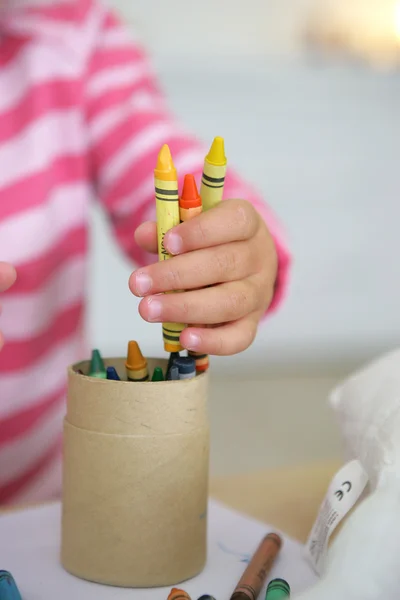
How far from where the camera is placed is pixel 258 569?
1.22 ft

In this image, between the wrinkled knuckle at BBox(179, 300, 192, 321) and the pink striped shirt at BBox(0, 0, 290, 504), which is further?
the pink striped shirt at BBox(0, 0, 290, 504)

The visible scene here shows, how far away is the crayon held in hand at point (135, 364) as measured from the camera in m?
0.39

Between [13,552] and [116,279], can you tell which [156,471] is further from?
[116,279]

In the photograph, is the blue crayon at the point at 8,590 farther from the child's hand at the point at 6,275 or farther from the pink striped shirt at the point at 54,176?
the pink striped shirt at the point at 54,176

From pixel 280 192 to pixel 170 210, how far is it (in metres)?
1.32

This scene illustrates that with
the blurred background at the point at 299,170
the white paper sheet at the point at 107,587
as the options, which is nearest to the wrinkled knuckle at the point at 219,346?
the white paper sheet at the point at 107,587

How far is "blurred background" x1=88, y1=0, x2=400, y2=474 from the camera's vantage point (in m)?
1.55

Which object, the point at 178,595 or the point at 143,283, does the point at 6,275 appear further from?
the point at 178,595

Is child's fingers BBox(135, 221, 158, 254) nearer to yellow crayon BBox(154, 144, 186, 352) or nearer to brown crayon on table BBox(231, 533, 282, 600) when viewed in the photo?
yellow crayon BBox(154, 144, 186, 352)

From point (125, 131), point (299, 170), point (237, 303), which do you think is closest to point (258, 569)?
point (237, 303)

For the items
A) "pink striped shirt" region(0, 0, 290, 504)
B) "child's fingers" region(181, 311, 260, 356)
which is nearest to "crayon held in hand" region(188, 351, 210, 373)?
"child's fingers" region(181, 311, 260, 356)

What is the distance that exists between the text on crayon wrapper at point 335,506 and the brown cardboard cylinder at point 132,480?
62 mm

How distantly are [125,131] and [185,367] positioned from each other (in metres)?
0.35

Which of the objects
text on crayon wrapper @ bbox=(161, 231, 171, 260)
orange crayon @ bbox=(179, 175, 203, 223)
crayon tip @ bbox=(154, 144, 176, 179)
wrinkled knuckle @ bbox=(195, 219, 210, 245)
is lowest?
text on crayon wrapper @ bbox=(161, 231, 171, 260)
